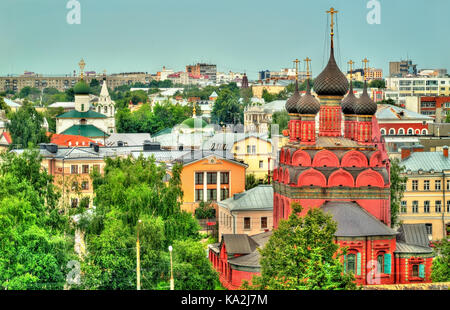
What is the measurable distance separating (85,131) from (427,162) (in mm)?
45262

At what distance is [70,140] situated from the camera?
82.5 metres

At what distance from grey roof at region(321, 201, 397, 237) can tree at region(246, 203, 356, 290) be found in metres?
6.70

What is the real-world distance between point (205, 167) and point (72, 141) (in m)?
28.4

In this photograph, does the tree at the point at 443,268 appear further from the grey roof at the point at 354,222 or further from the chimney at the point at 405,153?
the chimney at the point at 405,153

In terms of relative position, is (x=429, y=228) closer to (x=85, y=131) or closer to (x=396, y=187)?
(x=396, y=187)

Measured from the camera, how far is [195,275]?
109 ft

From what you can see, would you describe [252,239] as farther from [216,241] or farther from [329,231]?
[329,231]

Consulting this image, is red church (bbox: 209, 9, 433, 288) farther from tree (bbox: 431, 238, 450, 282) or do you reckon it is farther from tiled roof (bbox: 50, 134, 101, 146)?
tiled roof (bbox: 50, 134, 101, 146)

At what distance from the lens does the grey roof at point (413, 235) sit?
1531 inches

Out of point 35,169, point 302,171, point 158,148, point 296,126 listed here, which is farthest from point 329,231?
point 158,148

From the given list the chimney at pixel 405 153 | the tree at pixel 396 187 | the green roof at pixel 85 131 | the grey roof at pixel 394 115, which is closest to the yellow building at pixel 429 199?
the tree at pixel 396 187

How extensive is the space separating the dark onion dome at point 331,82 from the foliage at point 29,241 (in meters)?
12.1

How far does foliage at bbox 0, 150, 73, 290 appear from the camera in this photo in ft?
98.7
